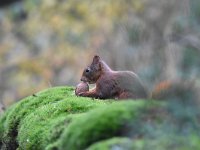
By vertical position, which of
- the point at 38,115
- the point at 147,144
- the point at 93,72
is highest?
the point at 93,72

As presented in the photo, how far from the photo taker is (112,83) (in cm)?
561

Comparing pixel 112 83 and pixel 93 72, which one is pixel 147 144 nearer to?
pixel 112 83

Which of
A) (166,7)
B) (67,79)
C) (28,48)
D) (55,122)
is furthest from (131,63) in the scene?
(55,122)

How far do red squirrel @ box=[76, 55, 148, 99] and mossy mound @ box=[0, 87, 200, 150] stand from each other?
41 centimetres

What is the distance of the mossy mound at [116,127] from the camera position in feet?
10.9

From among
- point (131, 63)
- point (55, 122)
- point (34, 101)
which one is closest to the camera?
point (55, 122)

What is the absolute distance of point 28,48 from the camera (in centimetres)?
1986

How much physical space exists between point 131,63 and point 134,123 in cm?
960

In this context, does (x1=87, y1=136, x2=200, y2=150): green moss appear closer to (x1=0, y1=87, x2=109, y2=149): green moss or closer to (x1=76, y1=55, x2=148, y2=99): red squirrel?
(x1=0, y1=87, x2=109, y2=149): green moss

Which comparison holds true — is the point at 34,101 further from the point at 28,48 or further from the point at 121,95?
the point at 28,48

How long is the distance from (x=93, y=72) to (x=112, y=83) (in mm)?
332

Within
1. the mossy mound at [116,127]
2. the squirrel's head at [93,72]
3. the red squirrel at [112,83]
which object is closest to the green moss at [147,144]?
the mossy mound at [116,127]

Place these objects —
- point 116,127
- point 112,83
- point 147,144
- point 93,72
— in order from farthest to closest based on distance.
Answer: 1. point 93,72
2. point 112,83
3. point 116,127
4. point 147,144

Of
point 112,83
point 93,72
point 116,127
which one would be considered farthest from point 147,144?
point 93,72
